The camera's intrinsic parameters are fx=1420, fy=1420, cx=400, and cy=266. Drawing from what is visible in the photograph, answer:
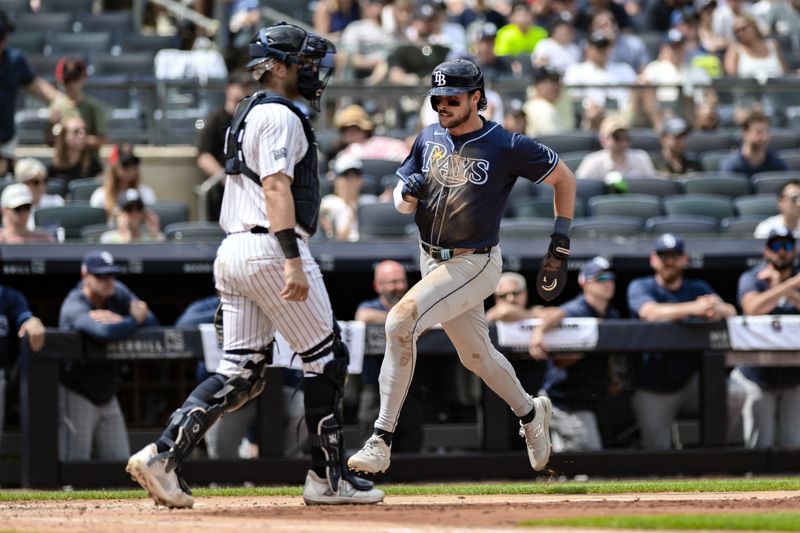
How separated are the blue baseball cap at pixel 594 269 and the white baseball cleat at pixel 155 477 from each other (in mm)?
4007

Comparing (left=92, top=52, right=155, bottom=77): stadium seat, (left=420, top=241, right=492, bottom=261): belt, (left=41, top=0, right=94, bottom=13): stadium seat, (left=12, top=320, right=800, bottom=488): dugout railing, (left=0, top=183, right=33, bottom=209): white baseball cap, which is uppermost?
(left=41, top=0, right=94, bottom=13): stadium seat

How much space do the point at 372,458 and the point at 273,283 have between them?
2.73ft

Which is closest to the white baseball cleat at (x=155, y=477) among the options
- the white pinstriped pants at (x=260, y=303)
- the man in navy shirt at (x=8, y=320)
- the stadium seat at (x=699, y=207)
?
the white pinstriped pants at (x=260, y=303)

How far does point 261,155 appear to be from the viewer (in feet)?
18.0

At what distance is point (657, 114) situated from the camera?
488 inches

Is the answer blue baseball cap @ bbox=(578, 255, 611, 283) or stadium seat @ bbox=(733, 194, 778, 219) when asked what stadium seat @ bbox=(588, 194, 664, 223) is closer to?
stadium seat @ bbox=(733, 194, 778, 219)

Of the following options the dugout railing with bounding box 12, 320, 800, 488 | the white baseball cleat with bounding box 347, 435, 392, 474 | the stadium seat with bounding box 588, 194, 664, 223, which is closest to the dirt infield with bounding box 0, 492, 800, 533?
the white baseball cleat with bounding box 347, 435, 392, 474

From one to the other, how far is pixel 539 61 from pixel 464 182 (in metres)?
7.60

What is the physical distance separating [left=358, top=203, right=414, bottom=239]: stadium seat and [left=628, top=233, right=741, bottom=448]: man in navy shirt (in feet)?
5.97

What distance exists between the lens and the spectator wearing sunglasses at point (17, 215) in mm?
9023

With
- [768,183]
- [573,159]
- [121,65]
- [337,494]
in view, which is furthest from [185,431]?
[121,65]

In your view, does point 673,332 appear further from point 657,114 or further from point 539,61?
point 539,61

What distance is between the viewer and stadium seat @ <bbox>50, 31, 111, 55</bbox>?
1352 centimetres

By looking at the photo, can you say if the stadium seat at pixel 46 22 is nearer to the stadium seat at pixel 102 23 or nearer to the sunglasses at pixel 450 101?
the stadium seat at pixel 102 23
